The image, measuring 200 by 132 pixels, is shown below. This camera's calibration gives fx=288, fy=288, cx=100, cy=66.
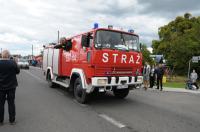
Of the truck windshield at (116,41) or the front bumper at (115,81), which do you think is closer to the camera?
the front bumper at (115,81)

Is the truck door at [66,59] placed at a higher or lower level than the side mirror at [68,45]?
lower

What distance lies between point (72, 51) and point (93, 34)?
7.09 ft

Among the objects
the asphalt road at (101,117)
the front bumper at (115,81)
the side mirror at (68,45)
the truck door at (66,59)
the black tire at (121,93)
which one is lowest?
the asphalt road at (101,117)

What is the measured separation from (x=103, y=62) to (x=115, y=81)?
2.81 ft

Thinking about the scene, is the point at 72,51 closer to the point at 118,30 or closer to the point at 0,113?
the point at 118,30

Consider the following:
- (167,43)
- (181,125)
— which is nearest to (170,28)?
(167,43)

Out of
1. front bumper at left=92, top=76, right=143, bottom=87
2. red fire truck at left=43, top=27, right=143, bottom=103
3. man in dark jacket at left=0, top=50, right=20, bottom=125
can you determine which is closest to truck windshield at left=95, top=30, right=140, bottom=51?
red fire truck at left=43, top=27, right=143, bottom=103

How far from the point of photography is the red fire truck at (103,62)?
10125 mm

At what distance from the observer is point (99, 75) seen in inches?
399

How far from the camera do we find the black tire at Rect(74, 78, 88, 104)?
10755 mm

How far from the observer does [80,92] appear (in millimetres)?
11141

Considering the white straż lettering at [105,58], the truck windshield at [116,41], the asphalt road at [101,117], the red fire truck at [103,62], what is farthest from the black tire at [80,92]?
the truck windshield at [116,41]

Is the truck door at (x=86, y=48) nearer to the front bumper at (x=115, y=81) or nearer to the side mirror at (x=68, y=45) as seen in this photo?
the front bumper at (x=115, y=81)

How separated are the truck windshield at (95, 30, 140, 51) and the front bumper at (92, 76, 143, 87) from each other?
3.71ft
